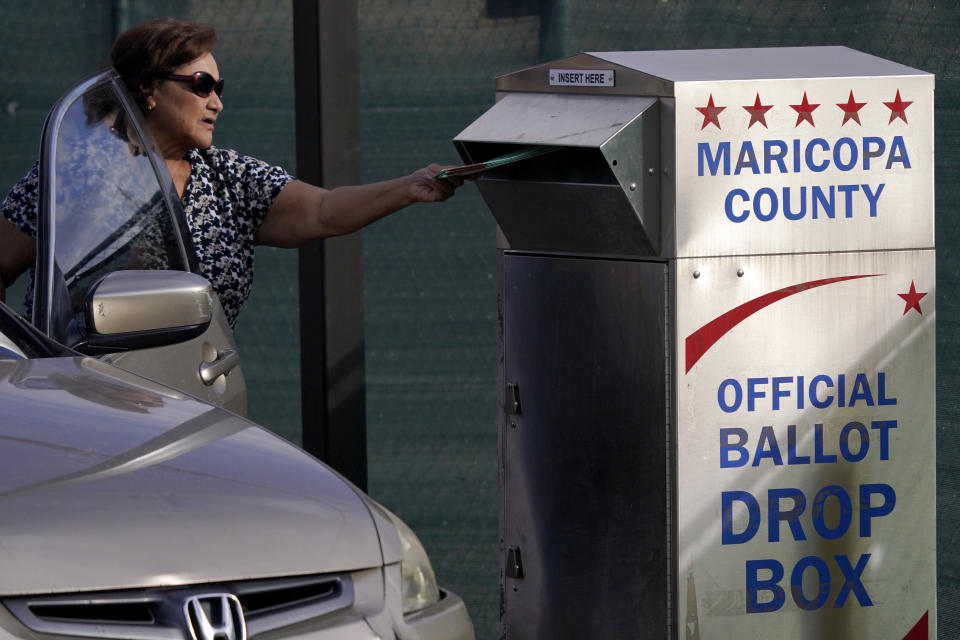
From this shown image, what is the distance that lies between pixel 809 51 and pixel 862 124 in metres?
0.37

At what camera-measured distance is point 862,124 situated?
163 inches

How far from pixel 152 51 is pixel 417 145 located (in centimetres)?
162

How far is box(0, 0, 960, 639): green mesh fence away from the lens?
599 cm

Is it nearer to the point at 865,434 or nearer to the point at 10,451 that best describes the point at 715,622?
the point at 865,434

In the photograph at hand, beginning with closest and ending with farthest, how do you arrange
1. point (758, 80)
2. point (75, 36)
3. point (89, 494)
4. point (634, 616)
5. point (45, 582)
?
1. point (45, 582)
2. point (89, 494)
3. point (758, 80)
4. point (634, 616)
5. point (75, 36)

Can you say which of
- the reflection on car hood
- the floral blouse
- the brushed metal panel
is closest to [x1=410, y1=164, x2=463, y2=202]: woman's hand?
the floral blouse

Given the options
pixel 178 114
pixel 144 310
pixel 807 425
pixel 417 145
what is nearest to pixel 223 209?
pixel 178 114

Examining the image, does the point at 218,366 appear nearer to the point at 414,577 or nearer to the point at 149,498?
the point at 414,577

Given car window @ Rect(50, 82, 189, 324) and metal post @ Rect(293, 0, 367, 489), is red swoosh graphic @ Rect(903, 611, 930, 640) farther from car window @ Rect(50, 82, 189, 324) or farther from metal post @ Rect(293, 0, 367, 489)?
car window @ Rect(50, 82, 189, 324)

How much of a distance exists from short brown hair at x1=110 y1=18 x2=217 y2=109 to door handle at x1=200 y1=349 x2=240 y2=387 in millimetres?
790

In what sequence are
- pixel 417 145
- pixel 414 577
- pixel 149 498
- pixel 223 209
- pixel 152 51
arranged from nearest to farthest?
pixel 149 498
pixel 414 577
pixel 152 51
pixel 223 209
pixel 417 145

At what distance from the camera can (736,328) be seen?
162 inches

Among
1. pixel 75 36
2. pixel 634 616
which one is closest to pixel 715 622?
pixel 634 616

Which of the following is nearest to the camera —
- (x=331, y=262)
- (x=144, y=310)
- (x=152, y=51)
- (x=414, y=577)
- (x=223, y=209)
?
(x=414, y=577)
